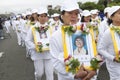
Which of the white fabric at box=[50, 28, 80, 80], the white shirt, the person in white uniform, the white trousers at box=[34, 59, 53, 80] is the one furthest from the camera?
the white shirt

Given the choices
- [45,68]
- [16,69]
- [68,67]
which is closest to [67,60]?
[68,67]

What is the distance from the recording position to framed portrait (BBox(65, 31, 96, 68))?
5.29 metres

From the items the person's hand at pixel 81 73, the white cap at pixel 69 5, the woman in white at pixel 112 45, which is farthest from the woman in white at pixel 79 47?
the woman in white at pixel 112 45

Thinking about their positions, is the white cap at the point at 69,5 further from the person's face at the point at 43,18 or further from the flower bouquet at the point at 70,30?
the person's face at the point at 43,18

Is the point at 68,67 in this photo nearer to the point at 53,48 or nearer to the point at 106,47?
the point at 53,48

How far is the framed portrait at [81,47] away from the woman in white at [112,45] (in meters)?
0.93

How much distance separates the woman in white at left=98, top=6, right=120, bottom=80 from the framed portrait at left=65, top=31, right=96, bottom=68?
3.06ft

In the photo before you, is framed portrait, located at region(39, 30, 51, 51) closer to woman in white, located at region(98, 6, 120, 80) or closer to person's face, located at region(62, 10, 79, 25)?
woman in white, located at region(98, 6, 120, 80)

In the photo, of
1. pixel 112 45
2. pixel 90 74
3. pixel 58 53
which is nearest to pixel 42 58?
pixel 112 45

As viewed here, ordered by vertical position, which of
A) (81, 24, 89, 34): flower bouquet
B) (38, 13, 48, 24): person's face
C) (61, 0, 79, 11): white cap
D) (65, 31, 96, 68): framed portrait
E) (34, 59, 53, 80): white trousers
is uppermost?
(61, 0, 79, 11): white cap

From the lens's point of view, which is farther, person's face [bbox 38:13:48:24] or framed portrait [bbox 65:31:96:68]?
person's face [bbox 38:13:48:24]

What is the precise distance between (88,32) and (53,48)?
0.54 m

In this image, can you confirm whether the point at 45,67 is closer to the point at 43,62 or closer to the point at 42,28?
the point at 43,62

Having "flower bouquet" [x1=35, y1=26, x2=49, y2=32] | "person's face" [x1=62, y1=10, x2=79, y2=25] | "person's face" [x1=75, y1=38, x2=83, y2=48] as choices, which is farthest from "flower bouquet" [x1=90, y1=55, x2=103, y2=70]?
"flower bouquet" [x1=35, y1=26, x2=49, y2=32]
